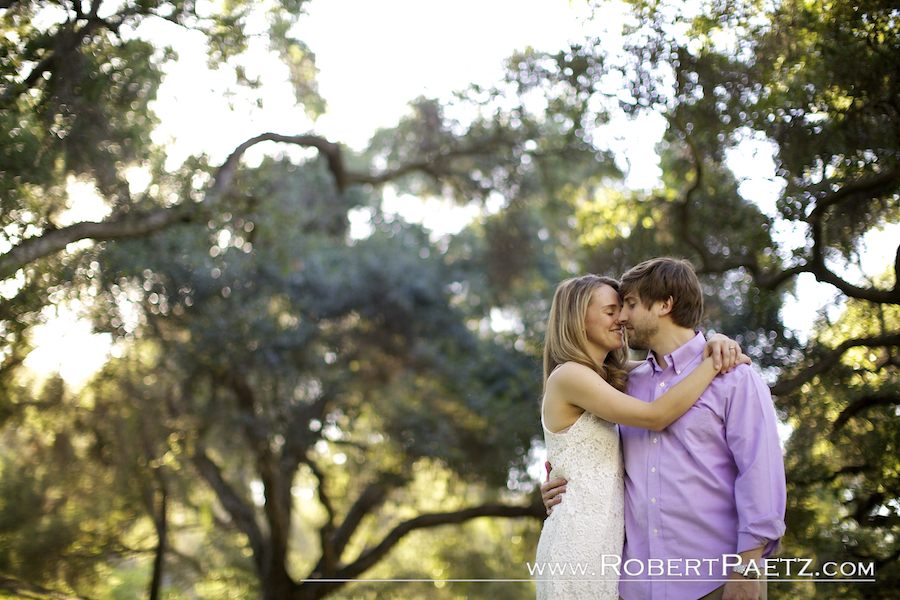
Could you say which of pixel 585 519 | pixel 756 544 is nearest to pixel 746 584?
pixel 756 544

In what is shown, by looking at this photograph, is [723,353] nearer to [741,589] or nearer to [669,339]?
[669,339]

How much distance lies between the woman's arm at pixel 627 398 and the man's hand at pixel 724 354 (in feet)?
0.10

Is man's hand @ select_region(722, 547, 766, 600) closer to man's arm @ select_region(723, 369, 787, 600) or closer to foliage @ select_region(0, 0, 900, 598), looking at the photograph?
man's arm @ select_region(723, 369, 787, 600)

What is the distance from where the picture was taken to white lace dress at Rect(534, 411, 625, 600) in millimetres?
3012

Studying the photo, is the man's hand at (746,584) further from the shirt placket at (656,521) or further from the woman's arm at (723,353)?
the woman's arm at (723,353)

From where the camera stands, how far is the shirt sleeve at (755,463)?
8.65 ft

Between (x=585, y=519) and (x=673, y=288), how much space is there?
1160mm

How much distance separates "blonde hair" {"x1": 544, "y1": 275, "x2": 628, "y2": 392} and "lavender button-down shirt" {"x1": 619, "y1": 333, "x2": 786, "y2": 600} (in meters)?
0.37

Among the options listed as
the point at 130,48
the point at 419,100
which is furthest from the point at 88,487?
the point at 419,100

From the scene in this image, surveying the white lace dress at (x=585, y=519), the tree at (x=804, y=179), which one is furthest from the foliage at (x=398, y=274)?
the white lace dress at (x=585, y=519)

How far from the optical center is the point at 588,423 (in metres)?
3.20

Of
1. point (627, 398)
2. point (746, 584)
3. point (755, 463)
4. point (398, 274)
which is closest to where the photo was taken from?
point (746, 584)

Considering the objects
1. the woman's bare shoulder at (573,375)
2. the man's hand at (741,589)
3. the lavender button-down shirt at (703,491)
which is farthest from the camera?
the woman's bare shoulder at (573,375)

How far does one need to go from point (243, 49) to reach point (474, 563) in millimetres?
12539
